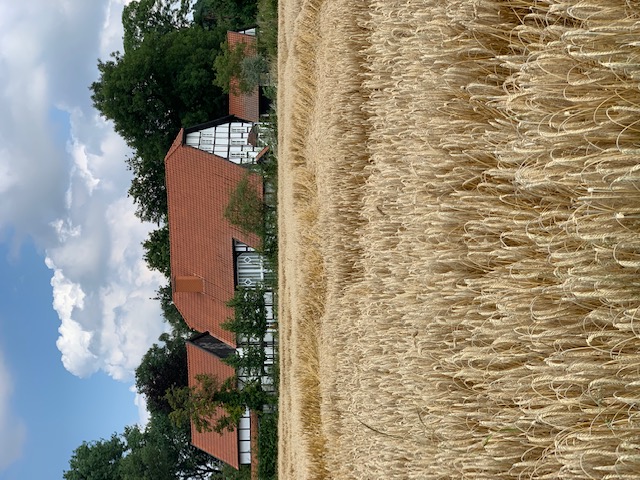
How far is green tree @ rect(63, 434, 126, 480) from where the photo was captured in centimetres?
3756

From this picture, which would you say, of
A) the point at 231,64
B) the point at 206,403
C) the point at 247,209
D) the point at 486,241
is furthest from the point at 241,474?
the point at 486,241

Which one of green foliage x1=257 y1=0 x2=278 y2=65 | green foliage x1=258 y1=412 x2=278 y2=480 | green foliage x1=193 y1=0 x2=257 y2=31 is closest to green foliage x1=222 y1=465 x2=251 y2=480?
green foliage x1=258 y1=412 x2=278 y2=480

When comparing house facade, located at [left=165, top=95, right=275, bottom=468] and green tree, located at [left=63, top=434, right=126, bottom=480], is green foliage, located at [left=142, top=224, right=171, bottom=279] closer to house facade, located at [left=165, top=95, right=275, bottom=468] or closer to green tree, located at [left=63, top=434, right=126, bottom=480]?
house facade, located at [left=165, top=95, right=275, bottom=468]

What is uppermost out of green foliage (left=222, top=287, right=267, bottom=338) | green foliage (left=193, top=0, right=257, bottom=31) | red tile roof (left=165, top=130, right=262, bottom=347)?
green foliage (left=193, top=0, right=257, bottom=31)

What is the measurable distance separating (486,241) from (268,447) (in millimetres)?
19292

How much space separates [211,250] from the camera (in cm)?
2416

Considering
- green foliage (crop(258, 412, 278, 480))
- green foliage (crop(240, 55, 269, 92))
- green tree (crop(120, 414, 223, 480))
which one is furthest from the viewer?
green tree (crop(120, 414, 223, 480))

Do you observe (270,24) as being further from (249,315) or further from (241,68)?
(249,315)

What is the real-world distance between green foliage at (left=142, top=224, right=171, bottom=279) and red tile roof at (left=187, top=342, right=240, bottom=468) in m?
7.37

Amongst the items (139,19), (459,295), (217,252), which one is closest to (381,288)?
(459,295)

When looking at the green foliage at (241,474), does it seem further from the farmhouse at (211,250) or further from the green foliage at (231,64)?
the green foliage at (231,64)

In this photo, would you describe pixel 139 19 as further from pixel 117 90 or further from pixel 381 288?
pixel 381 288

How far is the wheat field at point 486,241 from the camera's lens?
202cm

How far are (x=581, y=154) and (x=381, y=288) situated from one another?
2007 millimetres
